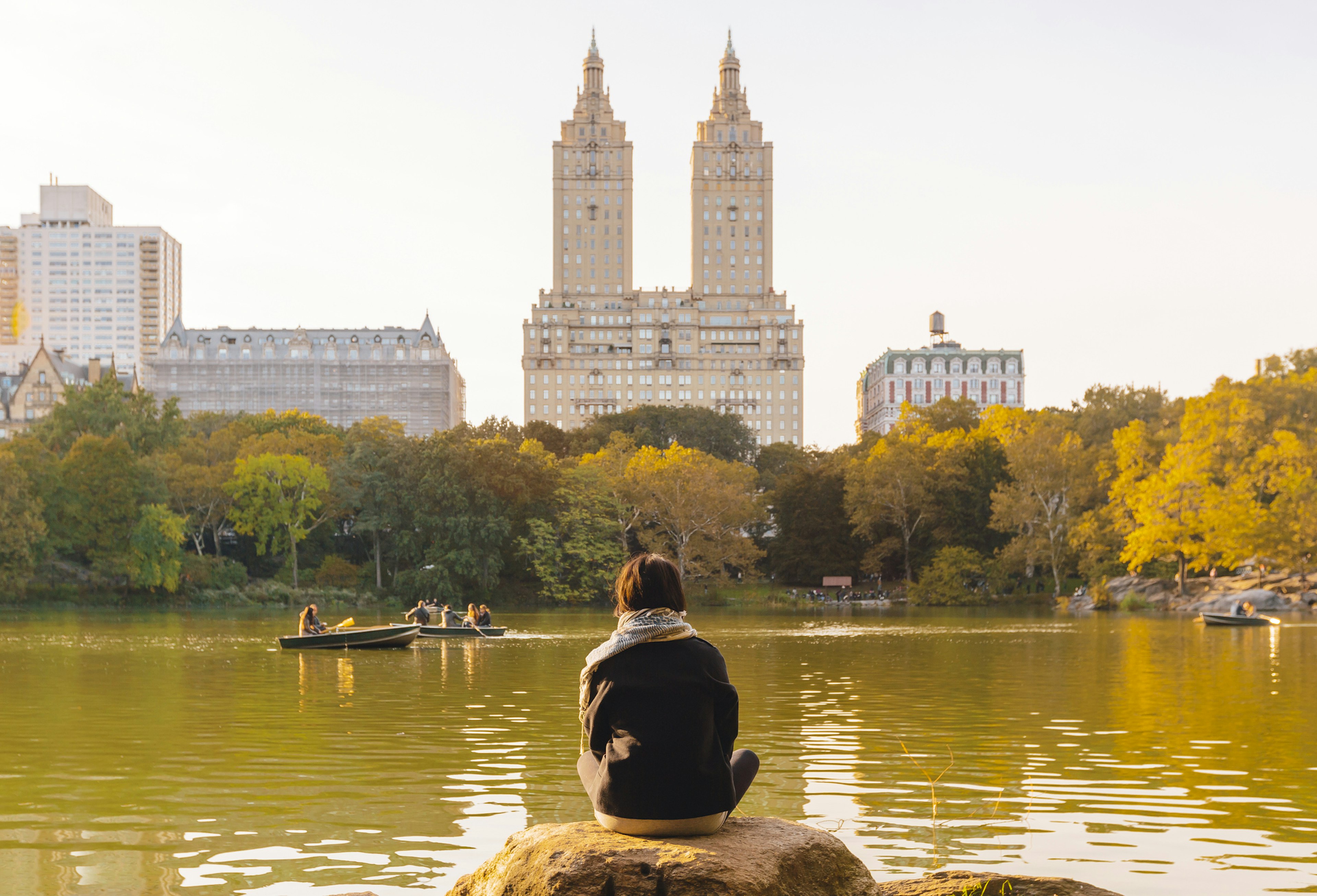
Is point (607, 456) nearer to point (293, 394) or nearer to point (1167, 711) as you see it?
point (1167, 711)

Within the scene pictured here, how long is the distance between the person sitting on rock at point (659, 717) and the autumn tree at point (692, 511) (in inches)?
2629

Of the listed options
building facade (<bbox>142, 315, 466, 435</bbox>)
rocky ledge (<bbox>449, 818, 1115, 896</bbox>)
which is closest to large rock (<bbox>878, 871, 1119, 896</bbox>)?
rocky ledge (<bbox>449, 818, 1115, 896</bbox>)

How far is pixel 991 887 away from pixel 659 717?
2122mm

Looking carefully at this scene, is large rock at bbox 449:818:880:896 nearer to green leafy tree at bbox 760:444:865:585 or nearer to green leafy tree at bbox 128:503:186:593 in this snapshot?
green leafy tree at bbox 128:503:186:593

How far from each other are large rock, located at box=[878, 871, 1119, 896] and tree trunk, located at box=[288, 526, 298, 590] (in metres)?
64.0

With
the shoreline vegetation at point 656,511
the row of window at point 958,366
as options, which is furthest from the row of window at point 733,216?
the shoreline vegetation at point 656,511

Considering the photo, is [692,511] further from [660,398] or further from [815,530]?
[660,398]

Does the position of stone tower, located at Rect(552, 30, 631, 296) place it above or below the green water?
above

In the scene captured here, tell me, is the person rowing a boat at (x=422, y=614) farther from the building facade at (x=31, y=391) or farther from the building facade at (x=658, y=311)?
the building facade at (x=658, y=311)

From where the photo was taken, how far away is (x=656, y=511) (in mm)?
74625

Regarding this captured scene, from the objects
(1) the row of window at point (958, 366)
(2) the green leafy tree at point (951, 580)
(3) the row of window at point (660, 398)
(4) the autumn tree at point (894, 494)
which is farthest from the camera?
(1) the row of window at point (958, 366)

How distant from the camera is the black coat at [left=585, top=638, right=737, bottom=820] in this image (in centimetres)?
610

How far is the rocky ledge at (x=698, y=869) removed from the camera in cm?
570

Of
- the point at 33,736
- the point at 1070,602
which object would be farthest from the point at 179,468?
the point at 33,736
